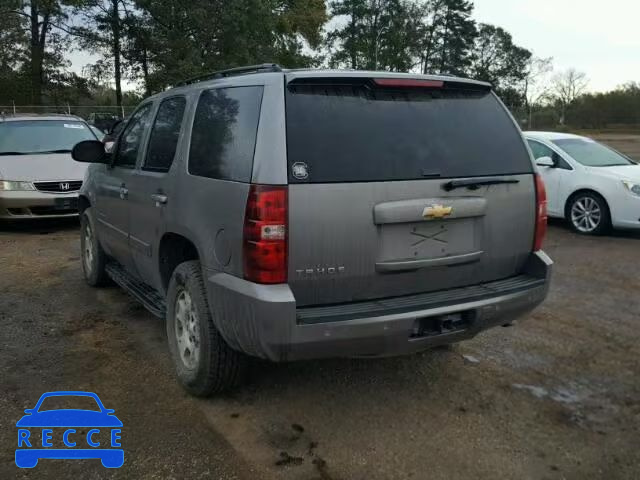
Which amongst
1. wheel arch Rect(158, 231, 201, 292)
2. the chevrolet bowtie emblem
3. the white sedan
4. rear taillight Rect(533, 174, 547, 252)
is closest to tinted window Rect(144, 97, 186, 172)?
wheel arch Rect(158, 231, 201, 292)

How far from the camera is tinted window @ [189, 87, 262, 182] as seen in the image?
3.05 meters

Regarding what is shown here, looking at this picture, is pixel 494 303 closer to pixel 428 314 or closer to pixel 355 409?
pixel 428 314

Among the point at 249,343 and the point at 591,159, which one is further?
the point at 591,159

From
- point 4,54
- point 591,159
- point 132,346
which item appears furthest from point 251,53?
point 132,346

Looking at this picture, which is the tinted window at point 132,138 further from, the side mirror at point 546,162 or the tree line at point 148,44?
the tree line at point 148,44

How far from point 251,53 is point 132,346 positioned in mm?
26017

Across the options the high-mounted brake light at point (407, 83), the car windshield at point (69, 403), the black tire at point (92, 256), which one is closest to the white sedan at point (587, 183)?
the high-mounted brake light at point (407, 83)

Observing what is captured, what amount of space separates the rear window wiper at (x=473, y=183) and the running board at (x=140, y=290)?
2.11m

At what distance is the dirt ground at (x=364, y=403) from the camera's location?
2953 mm

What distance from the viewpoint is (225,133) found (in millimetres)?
3314

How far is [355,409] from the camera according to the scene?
351 centimetres

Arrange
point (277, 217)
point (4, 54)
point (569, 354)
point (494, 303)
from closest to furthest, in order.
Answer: point (277, 217) < point (494, 303) < point (569, 354) < point (4, 54)

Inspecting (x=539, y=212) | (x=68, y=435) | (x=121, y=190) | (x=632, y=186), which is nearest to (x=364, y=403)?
(x=539, y=212)

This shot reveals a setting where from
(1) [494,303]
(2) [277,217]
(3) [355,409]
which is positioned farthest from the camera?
(3) [355,409]
